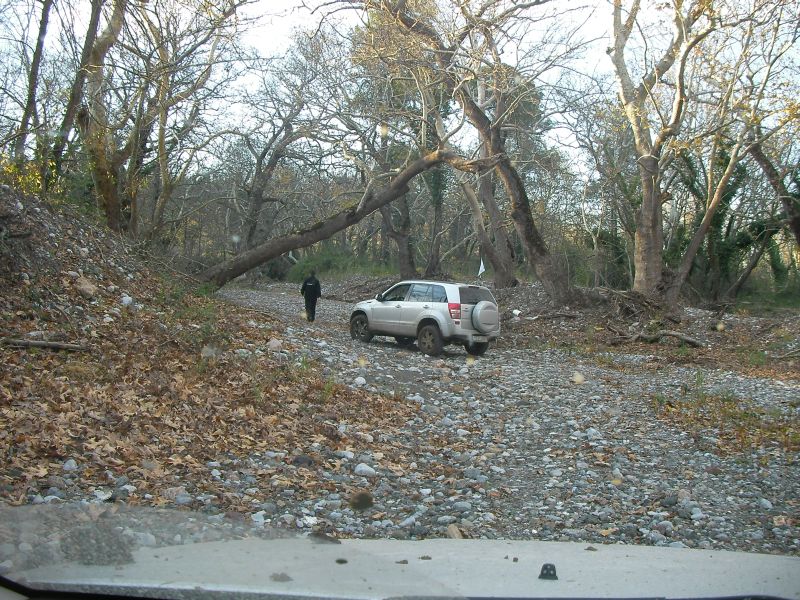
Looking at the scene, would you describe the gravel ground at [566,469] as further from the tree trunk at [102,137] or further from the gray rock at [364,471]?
the tree trunk at [102,137]

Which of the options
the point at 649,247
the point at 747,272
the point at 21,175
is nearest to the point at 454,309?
the point at 21,175

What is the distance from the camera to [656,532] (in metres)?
5.83

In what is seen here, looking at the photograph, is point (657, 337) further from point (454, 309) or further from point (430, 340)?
point (430, 340)

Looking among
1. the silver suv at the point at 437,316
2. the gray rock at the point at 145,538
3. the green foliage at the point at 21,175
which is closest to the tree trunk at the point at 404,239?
the silver suv at the point at 437,316

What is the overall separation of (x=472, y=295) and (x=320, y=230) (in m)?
6.93

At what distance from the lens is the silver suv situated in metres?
16.7

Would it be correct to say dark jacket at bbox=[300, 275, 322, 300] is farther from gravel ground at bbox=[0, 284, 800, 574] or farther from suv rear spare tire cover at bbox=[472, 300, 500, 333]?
gravel ground at bbox=[0, 284, 800, 574]

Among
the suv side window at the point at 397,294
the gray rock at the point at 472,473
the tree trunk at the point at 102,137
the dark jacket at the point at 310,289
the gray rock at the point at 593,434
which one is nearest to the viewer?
the gray rock at the point at 472,473

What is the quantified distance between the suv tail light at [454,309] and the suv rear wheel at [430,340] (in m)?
0.52

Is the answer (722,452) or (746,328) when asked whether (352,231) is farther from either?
(722,452)

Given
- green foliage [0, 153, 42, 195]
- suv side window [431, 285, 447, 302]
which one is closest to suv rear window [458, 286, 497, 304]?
suv side window [431, 285, 447, 302]

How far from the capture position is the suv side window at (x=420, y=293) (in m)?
17.2

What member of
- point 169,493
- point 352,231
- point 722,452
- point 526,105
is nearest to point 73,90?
point 169,493

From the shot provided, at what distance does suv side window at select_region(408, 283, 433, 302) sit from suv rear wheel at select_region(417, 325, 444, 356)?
69 centimetres
